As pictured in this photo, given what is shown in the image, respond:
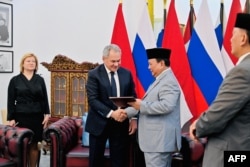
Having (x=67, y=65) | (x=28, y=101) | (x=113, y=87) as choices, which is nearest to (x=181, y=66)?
(x=113, y=87)

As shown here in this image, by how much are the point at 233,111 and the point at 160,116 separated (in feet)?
3.18

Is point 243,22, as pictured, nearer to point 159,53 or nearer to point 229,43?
point 159,53

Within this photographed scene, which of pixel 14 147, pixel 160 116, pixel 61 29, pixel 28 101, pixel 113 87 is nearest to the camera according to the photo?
pixel 160 116

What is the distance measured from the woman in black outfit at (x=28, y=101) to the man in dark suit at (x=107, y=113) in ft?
3.40

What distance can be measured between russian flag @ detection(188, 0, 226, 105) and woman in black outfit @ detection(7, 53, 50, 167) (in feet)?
5.74

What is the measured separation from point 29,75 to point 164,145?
6.31 feet

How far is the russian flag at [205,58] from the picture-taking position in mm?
3928

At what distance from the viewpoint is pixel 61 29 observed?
5.96 m

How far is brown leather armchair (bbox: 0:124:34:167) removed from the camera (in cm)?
317

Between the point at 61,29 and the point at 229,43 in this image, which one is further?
the point at 61,29

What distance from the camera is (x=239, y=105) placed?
160cm

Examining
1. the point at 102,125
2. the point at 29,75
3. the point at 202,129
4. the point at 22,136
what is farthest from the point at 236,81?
the point at 29,75

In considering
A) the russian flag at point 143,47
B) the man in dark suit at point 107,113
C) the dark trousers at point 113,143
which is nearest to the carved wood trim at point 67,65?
the russian flag at point 143,47

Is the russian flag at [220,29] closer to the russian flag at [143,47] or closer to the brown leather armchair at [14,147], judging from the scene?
the russian flag at [143,47]
